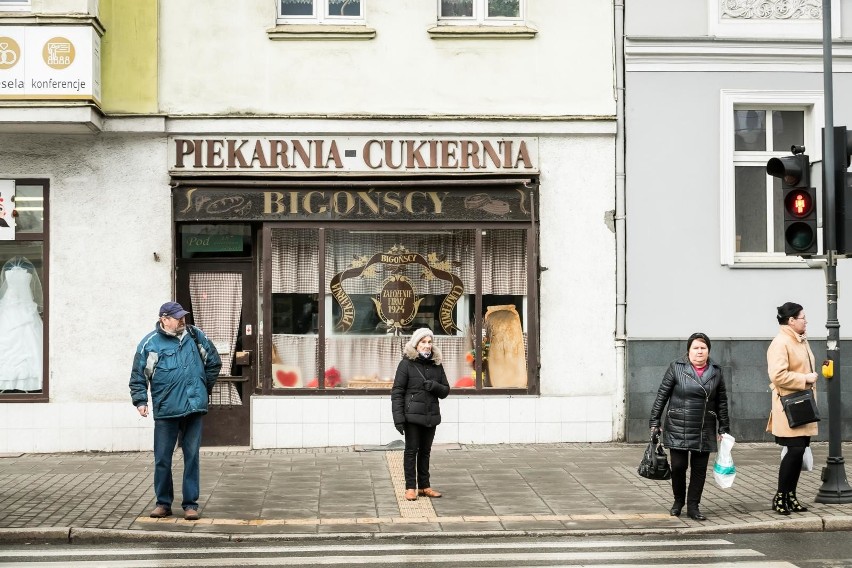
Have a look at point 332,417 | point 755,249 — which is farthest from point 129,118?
point 755,249

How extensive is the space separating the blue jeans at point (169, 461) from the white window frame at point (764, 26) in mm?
8401

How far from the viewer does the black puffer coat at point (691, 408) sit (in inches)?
371

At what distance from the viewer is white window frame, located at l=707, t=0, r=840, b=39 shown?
46.7 feet

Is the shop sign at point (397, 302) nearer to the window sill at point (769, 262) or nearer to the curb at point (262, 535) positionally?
the window sill at point (769, 262)

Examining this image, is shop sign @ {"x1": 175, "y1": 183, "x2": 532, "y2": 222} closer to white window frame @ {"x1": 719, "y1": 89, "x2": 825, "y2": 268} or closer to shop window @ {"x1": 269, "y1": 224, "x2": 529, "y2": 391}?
shop window @ {"x1": 269, "y1": 224, "x2": 529, "y2": 391}

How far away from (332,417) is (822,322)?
634cm

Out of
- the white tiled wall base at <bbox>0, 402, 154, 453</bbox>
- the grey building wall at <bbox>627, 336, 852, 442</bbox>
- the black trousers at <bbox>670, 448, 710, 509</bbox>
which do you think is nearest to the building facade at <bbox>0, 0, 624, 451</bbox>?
the white tiled wall base at <bbox>0, 402, 154, 453</bbox>

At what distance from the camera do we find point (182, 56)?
13.9 meters

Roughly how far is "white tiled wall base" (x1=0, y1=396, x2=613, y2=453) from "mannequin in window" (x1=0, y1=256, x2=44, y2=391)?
0.41 metres

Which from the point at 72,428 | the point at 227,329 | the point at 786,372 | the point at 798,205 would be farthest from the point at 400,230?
the point at 786,372

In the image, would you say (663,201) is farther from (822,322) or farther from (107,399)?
(107,399)

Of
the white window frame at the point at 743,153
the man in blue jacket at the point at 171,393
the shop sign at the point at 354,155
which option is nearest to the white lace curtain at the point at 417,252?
the shop sign at the point at 354,155

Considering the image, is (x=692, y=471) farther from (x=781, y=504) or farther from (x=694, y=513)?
(x=781, y=504)

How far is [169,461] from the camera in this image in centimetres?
988
